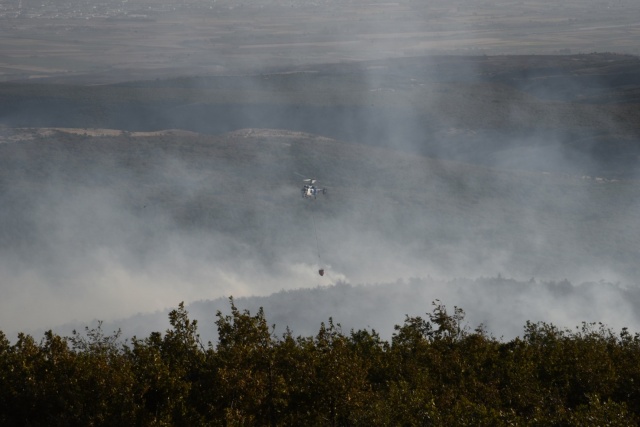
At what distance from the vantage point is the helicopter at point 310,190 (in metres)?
90.9

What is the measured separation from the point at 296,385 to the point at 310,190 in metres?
61.4

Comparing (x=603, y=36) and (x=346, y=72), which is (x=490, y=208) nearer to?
(x=346, y=72)

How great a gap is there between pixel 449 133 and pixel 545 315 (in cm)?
5143

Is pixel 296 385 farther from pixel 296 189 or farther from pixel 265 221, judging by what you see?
pixel 296 189

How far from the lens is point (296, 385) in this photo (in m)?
30.5

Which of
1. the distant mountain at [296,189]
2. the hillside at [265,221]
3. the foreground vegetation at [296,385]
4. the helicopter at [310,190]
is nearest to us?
the foreground vegetation at [296,385]

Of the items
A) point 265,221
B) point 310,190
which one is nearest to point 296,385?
point 265,221

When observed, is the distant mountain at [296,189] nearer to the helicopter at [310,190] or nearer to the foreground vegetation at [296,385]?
the helicopter at [310,190]

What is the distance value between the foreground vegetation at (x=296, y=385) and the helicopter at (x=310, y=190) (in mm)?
55419

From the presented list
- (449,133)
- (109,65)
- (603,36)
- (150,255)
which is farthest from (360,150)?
(603,36)

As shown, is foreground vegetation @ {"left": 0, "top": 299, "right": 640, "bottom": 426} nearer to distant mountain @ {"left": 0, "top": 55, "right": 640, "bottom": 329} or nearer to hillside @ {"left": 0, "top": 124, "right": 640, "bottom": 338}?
distant mountain @ {"left": 0, "top": 55, "right": 640, "bottom": 329}

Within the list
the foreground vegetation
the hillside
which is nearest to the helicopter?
the hillside

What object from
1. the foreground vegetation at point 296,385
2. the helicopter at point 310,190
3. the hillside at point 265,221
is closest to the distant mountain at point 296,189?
the hillside at point 265,221

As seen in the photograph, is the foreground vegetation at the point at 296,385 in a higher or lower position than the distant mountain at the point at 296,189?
lower
